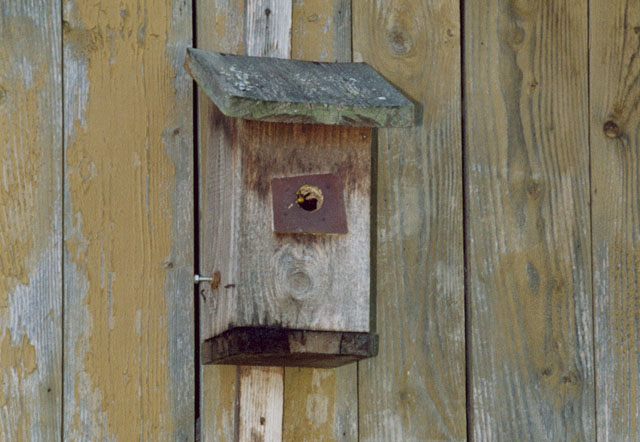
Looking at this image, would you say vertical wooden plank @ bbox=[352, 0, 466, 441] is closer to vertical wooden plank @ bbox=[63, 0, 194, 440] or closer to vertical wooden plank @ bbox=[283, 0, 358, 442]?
vertical wooden plank @ bbox=[283, 0, 358, 442]

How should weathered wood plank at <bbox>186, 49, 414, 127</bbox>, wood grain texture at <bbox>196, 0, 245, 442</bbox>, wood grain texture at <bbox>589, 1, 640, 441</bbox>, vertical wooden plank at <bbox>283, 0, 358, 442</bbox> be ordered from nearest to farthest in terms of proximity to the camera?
weathered wood plank at <bbox>186, 49, 414, 127</bbox>, wood grain texture at <bbox>196, 0, 245, 442</bbox>, vertical wooden plank at <bbox>283, 0, 358, 442</bbox>, wood grain texture at <bbox>589, 1, 640, 441</bbox>

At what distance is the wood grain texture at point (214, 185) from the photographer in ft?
7.22

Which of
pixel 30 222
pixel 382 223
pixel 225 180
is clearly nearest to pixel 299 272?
pixel 225 180

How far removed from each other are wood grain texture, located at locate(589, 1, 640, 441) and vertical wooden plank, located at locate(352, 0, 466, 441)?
1.00 ft

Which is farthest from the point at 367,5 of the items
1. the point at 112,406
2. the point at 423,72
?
the point at 112,406

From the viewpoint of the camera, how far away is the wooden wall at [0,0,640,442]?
2.24 metres

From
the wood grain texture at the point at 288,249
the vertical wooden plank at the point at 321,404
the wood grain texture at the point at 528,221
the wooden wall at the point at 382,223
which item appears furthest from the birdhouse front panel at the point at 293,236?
the wood grain texture at the point at 528,221

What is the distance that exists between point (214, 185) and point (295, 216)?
0.72 ft

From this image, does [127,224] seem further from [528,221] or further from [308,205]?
[528,221]

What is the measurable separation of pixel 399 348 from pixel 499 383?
8.7 inches

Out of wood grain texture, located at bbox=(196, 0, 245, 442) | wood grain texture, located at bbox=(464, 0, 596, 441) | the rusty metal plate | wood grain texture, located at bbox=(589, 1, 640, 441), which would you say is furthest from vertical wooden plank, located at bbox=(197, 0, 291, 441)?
wood grain texture, located at bbox=(589, 1, 640, 441)

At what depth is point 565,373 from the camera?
240 cm

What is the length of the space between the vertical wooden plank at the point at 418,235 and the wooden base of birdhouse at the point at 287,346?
9.5 inches

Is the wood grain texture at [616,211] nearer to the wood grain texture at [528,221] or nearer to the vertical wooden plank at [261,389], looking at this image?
the wood grain texture at [528,221]
